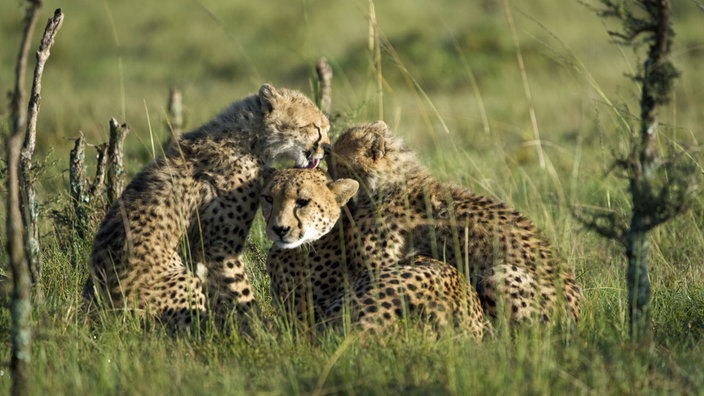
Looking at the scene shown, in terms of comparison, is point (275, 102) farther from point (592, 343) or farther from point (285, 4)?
point (285, 4)

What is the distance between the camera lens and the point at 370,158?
4617 millimetres

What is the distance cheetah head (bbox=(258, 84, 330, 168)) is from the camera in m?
4.66

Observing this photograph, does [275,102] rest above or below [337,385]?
above

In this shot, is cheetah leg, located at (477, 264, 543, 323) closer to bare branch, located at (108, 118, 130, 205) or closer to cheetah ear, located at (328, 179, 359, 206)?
cheetah ear, located at (328, 179, 359, 206)

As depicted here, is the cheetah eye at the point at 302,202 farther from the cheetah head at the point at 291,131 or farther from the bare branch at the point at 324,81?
the bare branch at the point at 324,81

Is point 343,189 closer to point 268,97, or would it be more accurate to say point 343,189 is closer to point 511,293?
point 268,97

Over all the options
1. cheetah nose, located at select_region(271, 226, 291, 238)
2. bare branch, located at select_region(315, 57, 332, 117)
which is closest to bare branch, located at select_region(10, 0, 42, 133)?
cheetah nose, located at select_region(271, 226, 291, 238)

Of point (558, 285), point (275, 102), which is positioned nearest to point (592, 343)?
point (558, 285)

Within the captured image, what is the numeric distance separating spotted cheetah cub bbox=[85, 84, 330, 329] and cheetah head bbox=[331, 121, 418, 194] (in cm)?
13

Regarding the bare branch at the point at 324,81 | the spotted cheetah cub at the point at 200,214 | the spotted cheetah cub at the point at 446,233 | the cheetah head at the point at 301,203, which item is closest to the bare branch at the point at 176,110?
the bare branch at the point at 324,81

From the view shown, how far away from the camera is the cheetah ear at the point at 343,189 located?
430 cm

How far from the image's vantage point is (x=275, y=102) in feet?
15.5

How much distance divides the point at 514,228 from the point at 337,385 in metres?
1.43

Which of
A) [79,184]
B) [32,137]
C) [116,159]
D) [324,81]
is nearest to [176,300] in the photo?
[32,137]
